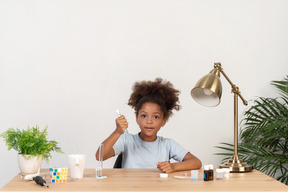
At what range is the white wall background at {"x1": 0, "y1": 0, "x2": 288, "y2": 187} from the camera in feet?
12.1

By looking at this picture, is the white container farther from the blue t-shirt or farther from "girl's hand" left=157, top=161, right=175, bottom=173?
the blue t-shirt

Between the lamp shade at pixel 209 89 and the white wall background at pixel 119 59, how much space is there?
1345 millimetres

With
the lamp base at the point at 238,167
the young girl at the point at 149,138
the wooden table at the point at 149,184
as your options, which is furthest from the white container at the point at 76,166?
the lamp base at the point at 238,167

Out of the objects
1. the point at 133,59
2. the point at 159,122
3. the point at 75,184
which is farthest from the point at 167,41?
the point at 75,184

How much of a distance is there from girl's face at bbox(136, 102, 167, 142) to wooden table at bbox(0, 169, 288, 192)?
1.81 ft

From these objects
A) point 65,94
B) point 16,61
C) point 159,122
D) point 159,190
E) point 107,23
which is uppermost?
point 107,23

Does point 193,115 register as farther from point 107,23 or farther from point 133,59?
point 107,23

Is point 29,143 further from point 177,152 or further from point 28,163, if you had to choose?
point 177,152

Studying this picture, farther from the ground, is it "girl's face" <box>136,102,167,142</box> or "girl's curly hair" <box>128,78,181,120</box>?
"girl's curly hair" <box>128,78,181,120</box>

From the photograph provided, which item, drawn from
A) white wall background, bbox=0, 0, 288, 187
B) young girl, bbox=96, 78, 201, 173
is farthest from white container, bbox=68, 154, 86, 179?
white wall background, bbox=0, 0, 288, 187

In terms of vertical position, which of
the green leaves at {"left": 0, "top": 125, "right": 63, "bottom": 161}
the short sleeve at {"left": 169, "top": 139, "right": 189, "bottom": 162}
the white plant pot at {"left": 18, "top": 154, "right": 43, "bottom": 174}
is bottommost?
the white plant pot at {"left": 18, "top": 154, "right": 43, "bottom": 174}

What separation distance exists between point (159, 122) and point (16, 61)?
5.39ft

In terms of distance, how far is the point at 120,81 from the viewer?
373 cm

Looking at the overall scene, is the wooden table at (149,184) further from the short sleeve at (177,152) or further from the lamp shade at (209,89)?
the short sleeve at (177,152)
